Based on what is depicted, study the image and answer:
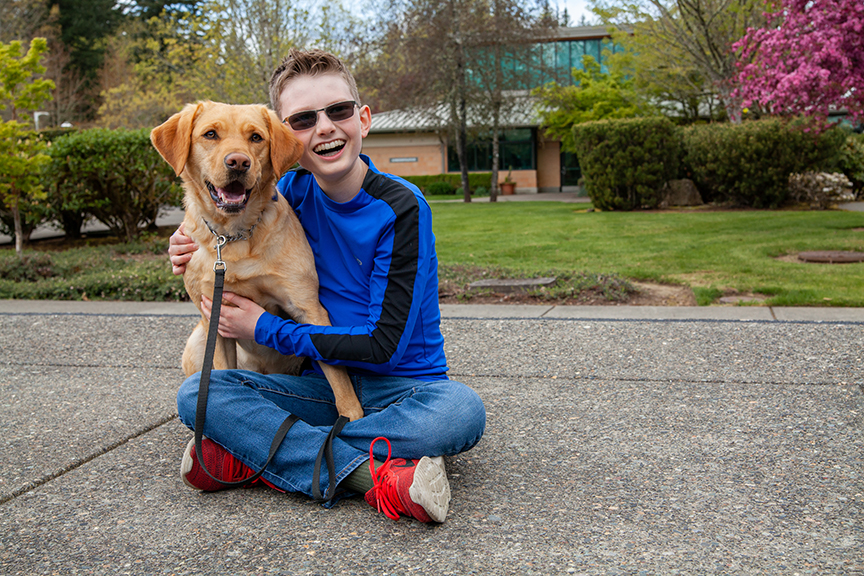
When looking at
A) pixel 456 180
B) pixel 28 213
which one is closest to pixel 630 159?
pixel 28 213

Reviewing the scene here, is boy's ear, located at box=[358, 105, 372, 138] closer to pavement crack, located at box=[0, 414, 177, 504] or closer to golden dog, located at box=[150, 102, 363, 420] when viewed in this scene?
golden dog, located at box=[150, 102, 363, 420]

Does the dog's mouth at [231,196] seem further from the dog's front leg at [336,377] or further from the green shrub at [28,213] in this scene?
the green shrub at [28,213]

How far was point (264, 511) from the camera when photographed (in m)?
2.58

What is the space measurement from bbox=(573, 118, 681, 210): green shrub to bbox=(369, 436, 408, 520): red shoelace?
554 inches

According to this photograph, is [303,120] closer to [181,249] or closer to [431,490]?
[181,249]

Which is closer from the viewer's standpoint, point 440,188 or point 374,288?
point 374,288

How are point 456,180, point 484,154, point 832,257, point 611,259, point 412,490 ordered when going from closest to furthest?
point 412,490, point 832,257, point 611,259, point 456,180, point 484,154

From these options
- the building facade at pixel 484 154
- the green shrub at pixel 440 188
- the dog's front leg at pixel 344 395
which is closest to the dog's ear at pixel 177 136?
the dog's front leg at pixel 344 395

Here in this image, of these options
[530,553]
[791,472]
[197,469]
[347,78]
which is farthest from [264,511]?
[791,472]

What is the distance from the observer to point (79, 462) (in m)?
3.08

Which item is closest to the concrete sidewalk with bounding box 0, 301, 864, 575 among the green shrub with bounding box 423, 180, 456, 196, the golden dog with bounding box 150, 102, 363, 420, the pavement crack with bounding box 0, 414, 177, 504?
the pavement crack with bounding box 0, 414, 177, 504

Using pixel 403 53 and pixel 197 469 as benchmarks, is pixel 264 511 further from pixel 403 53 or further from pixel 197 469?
pixel 403 53

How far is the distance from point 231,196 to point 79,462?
1.39m

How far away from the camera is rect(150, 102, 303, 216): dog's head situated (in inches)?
110
